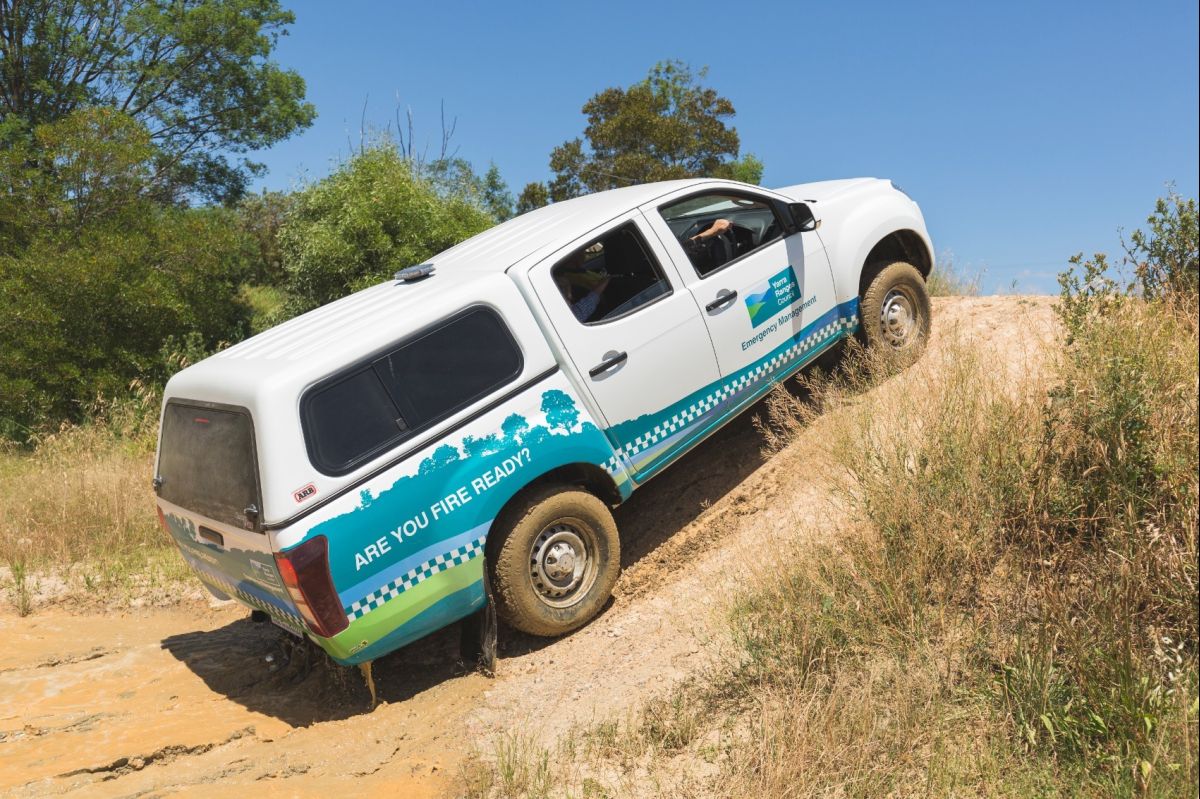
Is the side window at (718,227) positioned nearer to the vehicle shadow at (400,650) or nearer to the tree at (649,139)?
the vehicle shadow at (400,650)

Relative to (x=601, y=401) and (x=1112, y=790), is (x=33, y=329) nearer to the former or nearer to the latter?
(x=601, y=401)

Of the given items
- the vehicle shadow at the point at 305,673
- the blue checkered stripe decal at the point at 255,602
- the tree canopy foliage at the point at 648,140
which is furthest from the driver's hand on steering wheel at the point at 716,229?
the tree canopy foliage at the point at 648,140

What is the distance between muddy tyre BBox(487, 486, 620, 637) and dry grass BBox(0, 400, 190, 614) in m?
3.64

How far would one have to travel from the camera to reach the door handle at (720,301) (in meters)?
5.63

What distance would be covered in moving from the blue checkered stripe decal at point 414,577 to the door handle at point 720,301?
80.9 inches

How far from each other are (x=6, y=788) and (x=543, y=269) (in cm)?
369

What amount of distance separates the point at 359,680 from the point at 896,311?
4.59 meters

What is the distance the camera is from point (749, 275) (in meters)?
5.84

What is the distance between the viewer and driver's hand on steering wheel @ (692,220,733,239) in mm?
6023

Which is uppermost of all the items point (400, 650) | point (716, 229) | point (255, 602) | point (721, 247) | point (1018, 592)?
point (716, 229)

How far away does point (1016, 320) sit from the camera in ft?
25.3

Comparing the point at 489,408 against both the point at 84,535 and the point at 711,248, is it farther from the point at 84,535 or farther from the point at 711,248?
the point at 84,535

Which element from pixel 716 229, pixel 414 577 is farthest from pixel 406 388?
pixel 716 229

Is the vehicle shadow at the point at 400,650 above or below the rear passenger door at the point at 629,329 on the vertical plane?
below
